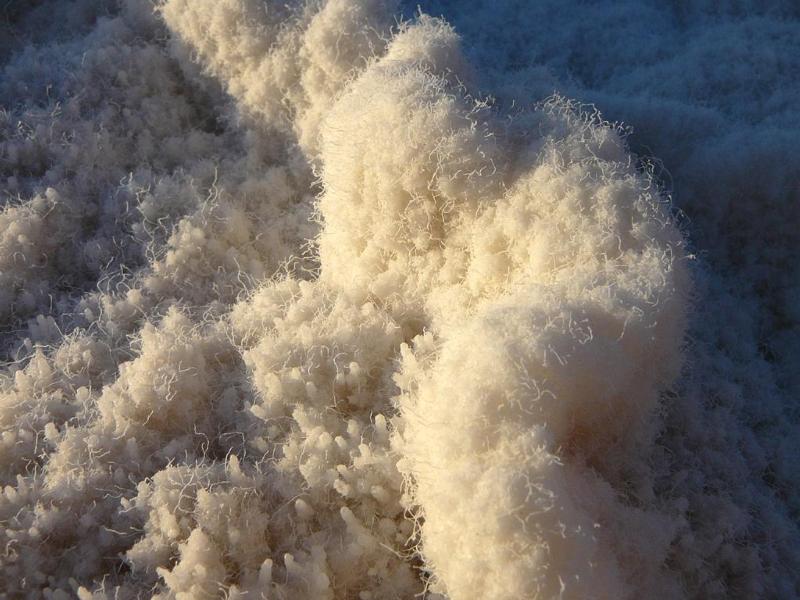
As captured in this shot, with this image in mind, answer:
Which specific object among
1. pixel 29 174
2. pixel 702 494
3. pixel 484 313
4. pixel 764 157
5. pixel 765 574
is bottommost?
pixel 765 574

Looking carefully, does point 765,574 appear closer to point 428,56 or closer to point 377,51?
point 428,56

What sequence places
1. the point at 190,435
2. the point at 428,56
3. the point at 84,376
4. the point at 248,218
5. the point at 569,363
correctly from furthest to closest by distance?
the point at 248,218
the point at 428,56
the point at 84,376
the point at 190,435
the point at 569,363

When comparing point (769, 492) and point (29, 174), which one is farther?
point (29, 174)

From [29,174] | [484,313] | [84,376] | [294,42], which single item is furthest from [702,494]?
[29,174]

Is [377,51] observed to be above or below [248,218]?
above

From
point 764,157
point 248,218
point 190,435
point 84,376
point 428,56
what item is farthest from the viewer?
point 764,157

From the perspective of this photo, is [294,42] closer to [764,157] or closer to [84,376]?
[84,376]
